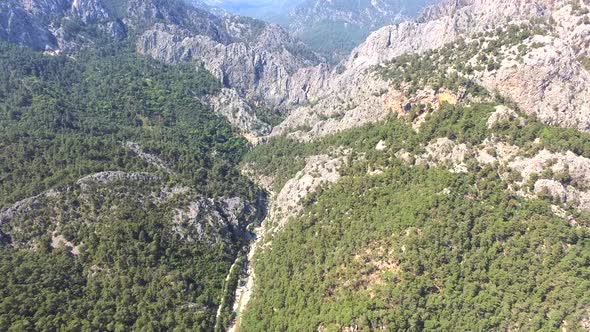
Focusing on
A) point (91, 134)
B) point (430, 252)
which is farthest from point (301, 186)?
point (91, 134)

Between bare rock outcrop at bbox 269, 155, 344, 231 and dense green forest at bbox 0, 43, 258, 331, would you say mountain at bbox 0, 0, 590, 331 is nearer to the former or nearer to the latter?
dense green forest at bbox 0, 43, 258, 331

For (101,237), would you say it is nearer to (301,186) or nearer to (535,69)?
(301,186)

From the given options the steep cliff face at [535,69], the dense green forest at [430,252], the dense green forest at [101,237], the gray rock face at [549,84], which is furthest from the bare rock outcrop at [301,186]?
the gray rock face at [549,84]

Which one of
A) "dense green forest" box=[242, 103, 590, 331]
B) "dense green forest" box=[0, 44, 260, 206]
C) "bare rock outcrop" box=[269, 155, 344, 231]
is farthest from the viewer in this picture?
"dense green forest" box=[0, 44, 260, 206]

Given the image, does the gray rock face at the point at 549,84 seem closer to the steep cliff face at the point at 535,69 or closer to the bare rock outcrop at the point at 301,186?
the steep cliff face at the point at 535,69

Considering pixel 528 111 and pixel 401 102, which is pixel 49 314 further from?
pixel 528 111

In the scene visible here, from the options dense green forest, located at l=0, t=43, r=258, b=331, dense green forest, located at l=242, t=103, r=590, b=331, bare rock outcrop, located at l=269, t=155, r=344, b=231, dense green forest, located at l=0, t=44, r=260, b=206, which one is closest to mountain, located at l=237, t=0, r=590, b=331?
dense green forest, located at l=242, t=103, r=590, b=331

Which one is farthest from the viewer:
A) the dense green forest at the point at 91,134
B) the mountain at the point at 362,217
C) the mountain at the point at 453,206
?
the dense green forest at the point at 91,134

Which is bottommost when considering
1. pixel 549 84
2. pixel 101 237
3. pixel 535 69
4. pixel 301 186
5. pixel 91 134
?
pixel 101 237
